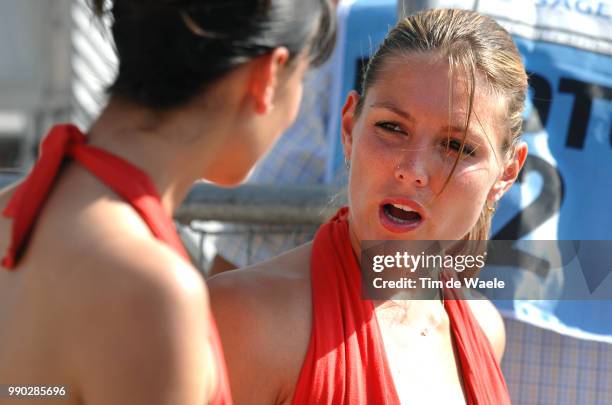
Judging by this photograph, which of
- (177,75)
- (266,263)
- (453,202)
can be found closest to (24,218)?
(177,75)

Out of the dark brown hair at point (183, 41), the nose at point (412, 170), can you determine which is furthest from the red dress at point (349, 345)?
the dark brown hair at point (183, 41)

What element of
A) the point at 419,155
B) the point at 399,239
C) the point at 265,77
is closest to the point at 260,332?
the point at 399,239

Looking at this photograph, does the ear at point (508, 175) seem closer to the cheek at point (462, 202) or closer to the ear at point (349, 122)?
the cheek at point (462, 202)

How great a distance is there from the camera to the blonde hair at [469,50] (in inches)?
82.0

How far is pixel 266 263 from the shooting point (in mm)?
1982

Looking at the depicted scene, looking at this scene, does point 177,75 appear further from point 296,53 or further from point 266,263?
point 266,263

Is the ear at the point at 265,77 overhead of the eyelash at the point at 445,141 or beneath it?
overhead

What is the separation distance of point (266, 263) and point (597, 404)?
60.6 inches

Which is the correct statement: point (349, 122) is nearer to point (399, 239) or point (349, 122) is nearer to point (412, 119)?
point (412, 119)

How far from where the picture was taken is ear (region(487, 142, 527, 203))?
225cm

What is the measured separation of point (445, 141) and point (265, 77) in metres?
0.79

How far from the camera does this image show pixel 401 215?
79.6 inches

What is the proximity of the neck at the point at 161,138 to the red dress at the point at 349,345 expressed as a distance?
59 centimetres

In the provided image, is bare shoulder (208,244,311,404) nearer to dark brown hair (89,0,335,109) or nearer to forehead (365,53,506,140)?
forehead (365,53,506,140)
